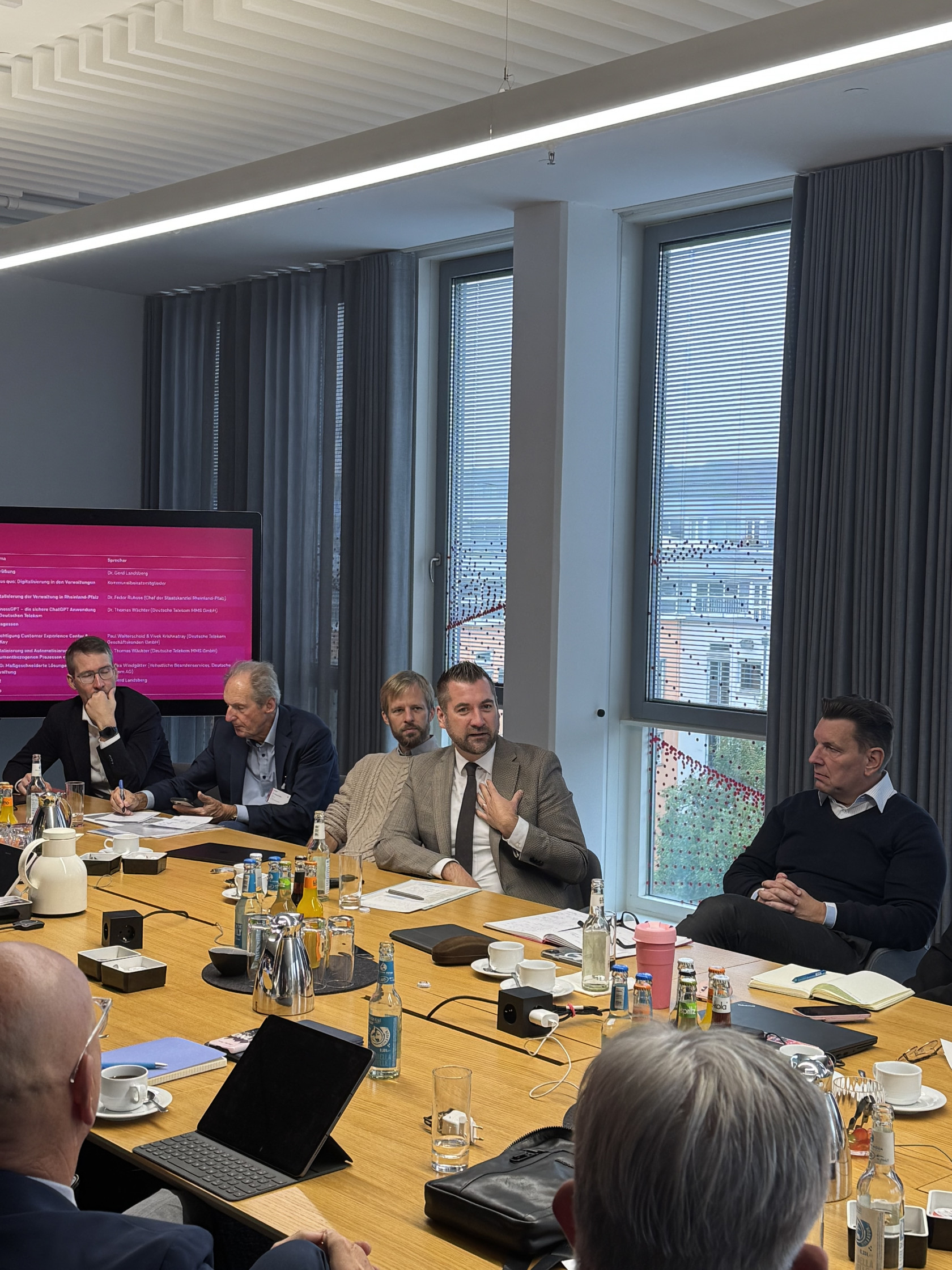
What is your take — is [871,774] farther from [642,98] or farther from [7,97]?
[7,97]

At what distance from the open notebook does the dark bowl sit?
1149 mm

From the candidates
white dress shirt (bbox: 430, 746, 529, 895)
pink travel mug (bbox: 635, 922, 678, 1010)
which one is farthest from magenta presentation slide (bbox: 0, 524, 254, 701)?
pink travel mug (bbox: 635, 922, 678, 1010)

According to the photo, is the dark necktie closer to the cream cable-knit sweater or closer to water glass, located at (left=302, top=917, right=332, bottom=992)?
the cream cable-knit sweater

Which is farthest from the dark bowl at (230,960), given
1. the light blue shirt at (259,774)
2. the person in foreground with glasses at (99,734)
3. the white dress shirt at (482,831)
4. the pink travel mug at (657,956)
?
the person in foreground with glasses at (99,734)

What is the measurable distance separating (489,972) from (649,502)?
142 inches

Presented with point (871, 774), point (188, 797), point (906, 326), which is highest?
point (906, 326)

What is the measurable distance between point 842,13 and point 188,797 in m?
4.00

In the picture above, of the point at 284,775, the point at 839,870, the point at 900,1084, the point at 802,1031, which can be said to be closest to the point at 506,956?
the point at 802,1031

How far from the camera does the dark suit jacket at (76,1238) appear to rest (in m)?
1.41

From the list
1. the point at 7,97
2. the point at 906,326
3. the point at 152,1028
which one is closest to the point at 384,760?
the point at 152,1028

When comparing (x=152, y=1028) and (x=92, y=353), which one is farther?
(x=92, y=353)

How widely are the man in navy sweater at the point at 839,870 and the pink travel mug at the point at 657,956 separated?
42.9 inches

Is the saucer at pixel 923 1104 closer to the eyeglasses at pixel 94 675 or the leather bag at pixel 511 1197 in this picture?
the leather bag at pixel 511 1197

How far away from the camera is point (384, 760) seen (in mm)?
4758
